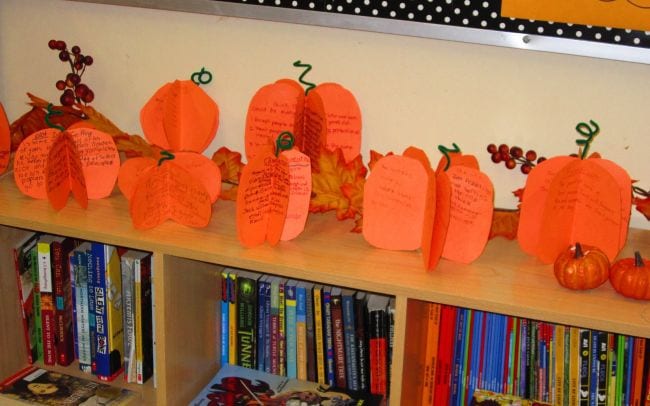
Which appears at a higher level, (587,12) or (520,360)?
(587,12)

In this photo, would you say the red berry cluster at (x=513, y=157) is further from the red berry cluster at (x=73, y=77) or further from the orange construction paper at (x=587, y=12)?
the red berry cluster at (x=73, y=77)

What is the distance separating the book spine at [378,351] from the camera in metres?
1.46

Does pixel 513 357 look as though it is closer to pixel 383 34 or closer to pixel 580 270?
pixel 580 270

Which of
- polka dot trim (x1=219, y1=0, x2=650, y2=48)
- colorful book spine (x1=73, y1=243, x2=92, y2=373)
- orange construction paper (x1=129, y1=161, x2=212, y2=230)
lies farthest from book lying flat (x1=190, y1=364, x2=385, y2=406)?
polka dot trim (x1=219, y1=0, x2=650, y2=48)

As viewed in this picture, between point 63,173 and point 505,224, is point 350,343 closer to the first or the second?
point 505,224

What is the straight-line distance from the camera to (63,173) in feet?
4.81

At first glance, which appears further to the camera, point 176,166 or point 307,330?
point 307,330

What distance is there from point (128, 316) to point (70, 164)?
0.32 metres

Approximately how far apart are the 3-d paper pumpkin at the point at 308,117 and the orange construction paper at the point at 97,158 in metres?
0.27

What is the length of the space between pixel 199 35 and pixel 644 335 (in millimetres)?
1005

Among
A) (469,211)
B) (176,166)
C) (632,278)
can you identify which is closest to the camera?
(632,278)

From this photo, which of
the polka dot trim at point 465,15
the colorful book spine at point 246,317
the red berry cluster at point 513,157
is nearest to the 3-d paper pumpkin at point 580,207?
the red berry cluster at point 513,157

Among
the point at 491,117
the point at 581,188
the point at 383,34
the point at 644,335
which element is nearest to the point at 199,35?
the point at 383,34

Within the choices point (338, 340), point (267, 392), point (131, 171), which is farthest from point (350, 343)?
point (131, 171)
